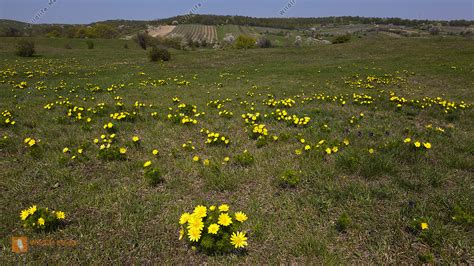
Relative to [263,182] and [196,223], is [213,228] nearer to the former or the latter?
[196,223]

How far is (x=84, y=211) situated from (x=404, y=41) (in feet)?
136

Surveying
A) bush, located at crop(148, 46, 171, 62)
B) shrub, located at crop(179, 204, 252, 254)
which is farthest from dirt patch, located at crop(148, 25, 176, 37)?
shrub, located at crop(179, 204, 252, 254)

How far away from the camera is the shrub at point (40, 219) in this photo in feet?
12.8

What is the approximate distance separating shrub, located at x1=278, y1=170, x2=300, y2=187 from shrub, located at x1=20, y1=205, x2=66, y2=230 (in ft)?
12.5

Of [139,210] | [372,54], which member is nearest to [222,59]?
[372,54]

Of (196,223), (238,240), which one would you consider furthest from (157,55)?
(238,240)

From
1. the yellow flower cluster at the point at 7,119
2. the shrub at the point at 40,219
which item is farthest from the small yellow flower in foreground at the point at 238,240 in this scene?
the yellow flower cluster at the point at 7,119

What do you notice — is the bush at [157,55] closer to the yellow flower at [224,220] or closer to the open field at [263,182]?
the open field at [263,182]

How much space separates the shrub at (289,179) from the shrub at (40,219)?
3.80m

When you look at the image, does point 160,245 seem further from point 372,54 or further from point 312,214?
point 372,54

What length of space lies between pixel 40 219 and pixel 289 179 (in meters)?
4.11

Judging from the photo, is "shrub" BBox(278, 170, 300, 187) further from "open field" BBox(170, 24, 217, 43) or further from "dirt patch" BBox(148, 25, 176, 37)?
"open field" BBox(170, 24, 217, 43)

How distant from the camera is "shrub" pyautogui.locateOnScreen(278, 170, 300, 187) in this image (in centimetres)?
514

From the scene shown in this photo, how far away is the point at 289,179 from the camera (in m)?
5.15
